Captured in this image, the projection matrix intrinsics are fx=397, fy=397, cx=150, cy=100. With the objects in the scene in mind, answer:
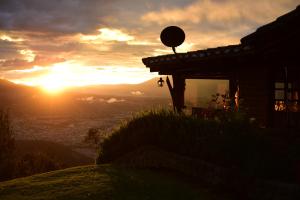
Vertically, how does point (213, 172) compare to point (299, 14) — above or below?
below

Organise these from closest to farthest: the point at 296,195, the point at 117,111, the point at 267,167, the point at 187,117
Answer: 1. the point at 296,195
2. the point at 267,167
3. the point at 187,117
4. the point at 117,111

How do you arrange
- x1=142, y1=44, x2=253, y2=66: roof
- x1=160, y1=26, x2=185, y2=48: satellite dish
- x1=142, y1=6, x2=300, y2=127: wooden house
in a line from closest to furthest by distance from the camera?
x1=142, y1=6, x2=300, y2=127: wooden house → x1=142, y1=44, x2=253, y2=66: roof → x1=160, y1=26, x2=185, y2=48: satellite dish

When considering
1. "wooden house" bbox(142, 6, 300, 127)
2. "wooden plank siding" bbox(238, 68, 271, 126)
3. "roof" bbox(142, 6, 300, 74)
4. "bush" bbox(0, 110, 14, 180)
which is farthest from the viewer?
"bush" bbox(0, 110, 14, 180)

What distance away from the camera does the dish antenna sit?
1736 cm

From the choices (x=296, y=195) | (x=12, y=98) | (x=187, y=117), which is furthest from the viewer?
(x=12, y=98)

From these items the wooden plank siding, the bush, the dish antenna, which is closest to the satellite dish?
the dish antenna

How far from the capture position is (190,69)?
1593 centimetres

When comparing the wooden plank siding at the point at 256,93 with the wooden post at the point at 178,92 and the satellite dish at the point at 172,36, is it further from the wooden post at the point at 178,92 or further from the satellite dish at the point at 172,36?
the satellite dish at the point at 172,36

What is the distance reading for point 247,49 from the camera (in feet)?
42.2

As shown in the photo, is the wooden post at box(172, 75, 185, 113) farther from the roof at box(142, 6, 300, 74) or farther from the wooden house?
the roof at box(142, 6, 300, 74)

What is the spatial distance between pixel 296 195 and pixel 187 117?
15.4ft

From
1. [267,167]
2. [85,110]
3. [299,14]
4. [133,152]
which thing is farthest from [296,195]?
[85,110]

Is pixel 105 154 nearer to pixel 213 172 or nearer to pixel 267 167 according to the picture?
pixel 213 172

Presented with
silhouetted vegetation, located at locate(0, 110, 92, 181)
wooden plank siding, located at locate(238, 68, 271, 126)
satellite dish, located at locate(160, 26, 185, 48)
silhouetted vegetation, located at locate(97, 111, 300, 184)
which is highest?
satellite dish, located at locate(160, 26, 185, 48)
